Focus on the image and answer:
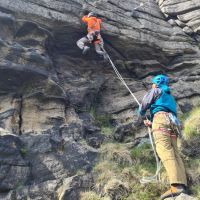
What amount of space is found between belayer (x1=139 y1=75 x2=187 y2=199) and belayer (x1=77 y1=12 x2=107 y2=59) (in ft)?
16.8

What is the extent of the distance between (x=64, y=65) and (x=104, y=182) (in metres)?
7.24

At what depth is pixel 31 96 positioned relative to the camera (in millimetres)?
13750

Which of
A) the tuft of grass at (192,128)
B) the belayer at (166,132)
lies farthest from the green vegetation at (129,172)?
the belayer at (166,132)

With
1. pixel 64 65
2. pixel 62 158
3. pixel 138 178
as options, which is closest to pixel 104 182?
pixel 138 178

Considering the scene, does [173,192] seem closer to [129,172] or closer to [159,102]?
[129,172]

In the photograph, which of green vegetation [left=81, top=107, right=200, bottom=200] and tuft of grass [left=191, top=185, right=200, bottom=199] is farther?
green vegetation [left=81, top=107, right=200, bottom=200]

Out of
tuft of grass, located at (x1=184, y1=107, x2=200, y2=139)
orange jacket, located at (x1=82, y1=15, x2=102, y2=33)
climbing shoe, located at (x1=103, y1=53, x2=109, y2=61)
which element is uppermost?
orange jacket, located at (x1=82, y1=15, x2=102, y2=33)

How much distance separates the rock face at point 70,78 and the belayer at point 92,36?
611 millimetres

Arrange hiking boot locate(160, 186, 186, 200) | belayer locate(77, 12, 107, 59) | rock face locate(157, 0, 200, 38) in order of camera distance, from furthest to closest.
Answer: rock face locate(157, 0, 200, 38) < belayer locate(77, 12, 107, 59) < hiking boot locate(160, 186, 186, 200)

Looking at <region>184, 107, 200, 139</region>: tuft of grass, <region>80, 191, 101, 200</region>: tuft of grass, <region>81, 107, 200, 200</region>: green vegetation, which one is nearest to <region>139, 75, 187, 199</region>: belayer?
<region>81, 107, 200, 200</region>: green vegetation

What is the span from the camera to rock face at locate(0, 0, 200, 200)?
11359mm

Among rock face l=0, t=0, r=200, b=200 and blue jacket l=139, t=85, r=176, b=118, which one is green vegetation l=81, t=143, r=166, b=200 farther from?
blue jacket l=139, t=85, r=176, b=118

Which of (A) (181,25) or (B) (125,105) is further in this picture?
(A) (181,25)

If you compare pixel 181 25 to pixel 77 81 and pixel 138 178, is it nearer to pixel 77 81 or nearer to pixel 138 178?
pixel 77 81
